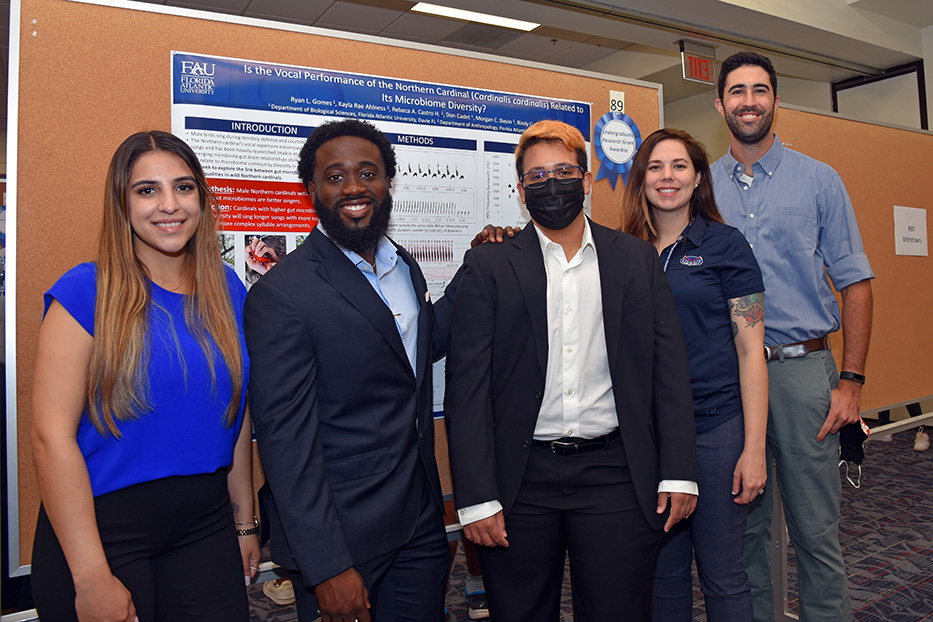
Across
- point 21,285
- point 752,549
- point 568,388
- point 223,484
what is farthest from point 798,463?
point 21,285

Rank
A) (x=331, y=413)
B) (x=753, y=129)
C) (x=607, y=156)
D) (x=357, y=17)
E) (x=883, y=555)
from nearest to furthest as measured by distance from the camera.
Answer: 1. (x=331, y=413)
2. (x=753, y=129)
3. (x=607, y=156)
4. (x=883, y=555)
5. (x=357, y=17)

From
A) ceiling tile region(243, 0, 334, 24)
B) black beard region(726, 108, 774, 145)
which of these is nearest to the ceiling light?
ceiling tile region(243, 0, 334, 24)

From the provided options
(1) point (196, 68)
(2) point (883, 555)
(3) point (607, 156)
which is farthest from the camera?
(2) point (883, 555)

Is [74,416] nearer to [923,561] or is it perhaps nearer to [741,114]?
[741,114]

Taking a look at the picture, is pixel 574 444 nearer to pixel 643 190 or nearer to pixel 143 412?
pixel 643 190

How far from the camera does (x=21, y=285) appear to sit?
1755mm

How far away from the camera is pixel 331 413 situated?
5.03ft

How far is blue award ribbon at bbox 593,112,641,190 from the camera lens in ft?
8.79

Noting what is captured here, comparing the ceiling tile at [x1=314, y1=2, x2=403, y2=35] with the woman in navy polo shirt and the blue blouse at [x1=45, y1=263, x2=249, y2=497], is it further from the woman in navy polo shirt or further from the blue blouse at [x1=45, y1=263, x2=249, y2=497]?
the blue blouse at [x1=45, y1=263, x2=249, y2=497]

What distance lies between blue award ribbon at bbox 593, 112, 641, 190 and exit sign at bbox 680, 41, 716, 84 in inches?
78.6

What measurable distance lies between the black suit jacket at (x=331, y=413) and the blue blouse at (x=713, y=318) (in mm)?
805

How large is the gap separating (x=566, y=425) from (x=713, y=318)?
594 mm

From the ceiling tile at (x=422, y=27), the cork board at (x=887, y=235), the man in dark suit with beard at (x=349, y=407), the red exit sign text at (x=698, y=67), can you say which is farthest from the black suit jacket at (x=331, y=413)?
the ceiling tile at (x=422, y=27)

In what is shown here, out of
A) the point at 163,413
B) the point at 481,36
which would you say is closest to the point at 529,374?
the point at 163,413
